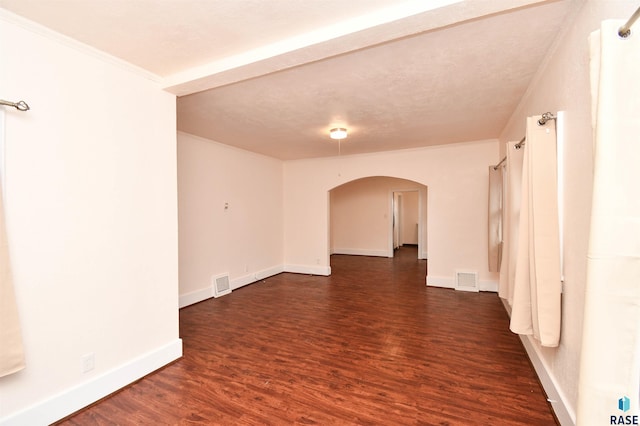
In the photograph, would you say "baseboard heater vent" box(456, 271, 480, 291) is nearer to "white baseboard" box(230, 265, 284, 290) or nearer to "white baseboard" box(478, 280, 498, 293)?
"white baseboard" box(478, 280, 498, 293)

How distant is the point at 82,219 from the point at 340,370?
7.89 feet

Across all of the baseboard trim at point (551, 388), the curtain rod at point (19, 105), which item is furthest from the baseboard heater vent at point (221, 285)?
the baseboard trim at point (551, 388)

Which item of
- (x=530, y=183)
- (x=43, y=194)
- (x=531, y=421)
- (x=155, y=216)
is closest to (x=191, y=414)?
(x=155, y=216)

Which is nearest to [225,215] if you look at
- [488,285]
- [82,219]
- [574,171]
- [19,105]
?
[82,219]

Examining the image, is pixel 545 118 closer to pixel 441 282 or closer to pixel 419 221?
pixel 441 282

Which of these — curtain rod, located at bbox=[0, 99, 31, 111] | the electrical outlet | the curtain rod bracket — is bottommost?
the electrical outlet

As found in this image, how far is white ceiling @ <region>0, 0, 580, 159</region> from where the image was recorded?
1612mm

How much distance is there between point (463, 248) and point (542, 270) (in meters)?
3.42

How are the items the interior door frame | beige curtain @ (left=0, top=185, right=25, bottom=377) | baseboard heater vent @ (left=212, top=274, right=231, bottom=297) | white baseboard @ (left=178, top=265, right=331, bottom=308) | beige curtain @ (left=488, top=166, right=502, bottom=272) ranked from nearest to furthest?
beige curtain @ (left=0, top=185, right=25, bottom=377) < beige curtain @ (left=488, top=166, right=502, bottom=272) < white baseboard @ (left=178, top=265, right=331, bottom=308) < baseboard heater vent @ (left=212, top=274, right=231, bottom=297) < the interior door frame

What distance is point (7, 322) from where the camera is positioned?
166 cm

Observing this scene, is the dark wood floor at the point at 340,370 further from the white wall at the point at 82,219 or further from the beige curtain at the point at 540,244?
the beige curtain at the point at 540,244

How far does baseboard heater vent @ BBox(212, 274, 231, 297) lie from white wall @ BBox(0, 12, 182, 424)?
2029 millimetres

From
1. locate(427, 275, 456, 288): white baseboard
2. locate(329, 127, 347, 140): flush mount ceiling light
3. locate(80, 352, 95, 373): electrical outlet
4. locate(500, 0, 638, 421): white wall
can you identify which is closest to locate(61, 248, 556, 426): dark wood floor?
locate(80, 352, 95, 373): electrical outlet

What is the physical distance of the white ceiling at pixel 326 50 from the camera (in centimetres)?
161
